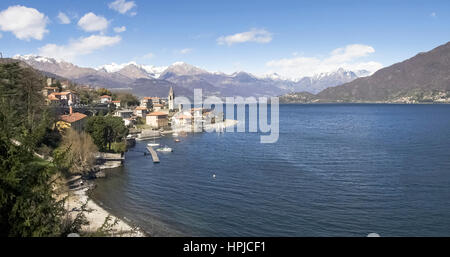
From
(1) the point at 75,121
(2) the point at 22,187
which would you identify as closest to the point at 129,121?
(1) the point at 75,121

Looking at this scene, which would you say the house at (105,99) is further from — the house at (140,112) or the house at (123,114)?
the house at (123,114)

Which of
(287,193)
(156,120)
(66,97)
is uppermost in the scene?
(66,97)

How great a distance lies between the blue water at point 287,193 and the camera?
20.5 metres

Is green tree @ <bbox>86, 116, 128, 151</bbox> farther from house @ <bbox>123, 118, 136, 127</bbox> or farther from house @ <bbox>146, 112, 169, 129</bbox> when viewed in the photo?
house @ <bbox>146, 112, 169, 129</bbox>

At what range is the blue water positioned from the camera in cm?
2050

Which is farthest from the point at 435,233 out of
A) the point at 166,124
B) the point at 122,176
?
the point at 166,124

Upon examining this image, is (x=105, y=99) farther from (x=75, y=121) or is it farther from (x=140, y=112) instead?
(x=75, y=121)

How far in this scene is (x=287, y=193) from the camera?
26859mm

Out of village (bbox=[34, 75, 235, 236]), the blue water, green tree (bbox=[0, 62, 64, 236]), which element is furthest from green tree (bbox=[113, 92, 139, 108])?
green tree (bbox=[0, 62, 64, 236])
